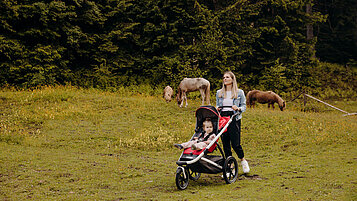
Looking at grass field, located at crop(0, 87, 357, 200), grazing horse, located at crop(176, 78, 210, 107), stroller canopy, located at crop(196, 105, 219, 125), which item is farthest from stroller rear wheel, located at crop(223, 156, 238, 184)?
grazing horse, located at crop(176, 78, 210, 107)

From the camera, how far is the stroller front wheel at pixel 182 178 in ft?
22.6

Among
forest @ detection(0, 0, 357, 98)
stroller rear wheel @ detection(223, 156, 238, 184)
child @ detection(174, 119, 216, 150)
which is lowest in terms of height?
stroller rear wheel @ detection(223, 156, 238, 184)

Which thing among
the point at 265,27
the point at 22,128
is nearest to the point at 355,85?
the point at 265,27

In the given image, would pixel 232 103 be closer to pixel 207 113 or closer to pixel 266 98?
pixel 207 113

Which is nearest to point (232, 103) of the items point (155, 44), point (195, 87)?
point (195, 87)

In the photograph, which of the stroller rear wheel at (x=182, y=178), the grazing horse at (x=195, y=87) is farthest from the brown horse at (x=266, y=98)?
the stroller rear wheel at (x=182, y=178)

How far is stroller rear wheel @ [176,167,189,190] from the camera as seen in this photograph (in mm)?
6902

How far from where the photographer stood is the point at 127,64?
29.3m

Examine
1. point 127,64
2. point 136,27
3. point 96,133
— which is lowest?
point 96,133

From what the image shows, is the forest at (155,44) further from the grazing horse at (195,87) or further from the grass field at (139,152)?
the grass field at (139,152)

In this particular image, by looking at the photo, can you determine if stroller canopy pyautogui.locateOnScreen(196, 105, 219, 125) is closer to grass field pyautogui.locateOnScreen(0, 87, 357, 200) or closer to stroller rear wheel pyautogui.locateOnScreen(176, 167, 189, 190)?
stroller rear wheel pyautogui.locateOnScreen(176, 167, 189, 190)

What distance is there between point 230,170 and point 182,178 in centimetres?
126

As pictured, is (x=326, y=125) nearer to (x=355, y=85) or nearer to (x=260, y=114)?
(x=260, y=114)

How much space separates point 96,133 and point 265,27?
21.7 m
